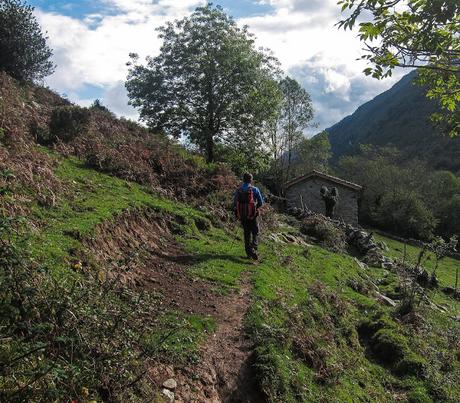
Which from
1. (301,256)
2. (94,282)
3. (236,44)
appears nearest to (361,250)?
(301,256)

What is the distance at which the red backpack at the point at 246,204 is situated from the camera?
1309 cm

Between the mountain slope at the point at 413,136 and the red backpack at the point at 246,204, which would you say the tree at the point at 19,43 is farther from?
the mountain slope at the point at 413,136

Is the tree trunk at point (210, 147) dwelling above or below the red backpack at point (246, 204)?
above

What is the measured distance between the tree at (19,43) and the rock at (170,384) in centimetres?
2055

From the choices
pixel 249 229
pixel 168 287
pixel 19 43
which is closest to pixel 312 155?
pixel 19 43

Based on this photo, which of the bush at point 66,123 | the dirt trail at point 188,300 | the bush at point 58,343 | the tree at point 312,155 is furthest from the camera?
the tree at point 312,155

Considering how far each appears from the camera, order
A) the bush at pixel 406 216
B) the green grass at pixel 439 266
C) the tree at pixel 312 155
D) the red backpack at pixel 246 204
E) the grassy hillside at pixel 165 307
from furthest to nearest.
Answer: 1. the tree at pixel 312 155
2. the bush at pixel 406 216
3. the green grass at pixel 439 266
4. the red backpack at pixel 246 204
5. the grassy hillside at pixel 165 307

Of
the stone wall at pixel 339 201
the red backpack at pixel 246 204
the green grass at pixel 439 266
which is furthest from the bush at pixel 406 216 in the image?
the red backpack at pixel 246 204

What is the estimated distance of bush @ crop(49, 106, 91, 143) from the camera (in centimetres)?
1648

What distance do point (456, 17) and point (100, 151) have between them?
43.1ft

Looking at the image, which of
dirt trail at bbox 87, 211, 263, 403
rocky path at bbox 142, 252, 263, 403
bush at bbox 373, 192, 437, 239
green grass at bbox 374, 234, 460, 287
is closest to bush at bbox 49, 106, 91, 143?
dirt trail at bbox 87, 211, 263, 403

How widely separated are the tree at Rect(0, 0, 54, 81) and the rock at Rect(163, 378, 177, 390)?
20548 mm

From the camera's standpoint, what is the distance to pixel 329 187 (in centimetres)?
4378

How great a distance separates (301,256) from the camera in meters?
17.1
